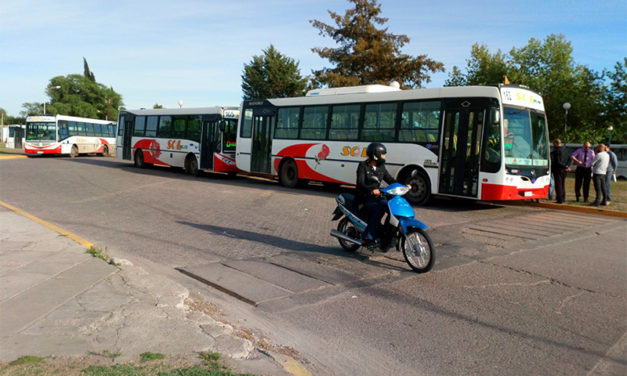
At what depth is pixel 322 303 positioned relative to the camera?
5246mm

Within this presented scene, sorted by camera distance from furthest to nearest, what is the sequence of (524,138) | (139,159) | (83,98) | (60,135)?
(83,98) → (60,135) → (139,159) → (524,138)

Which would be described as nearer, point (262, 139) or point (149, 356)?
point (149, 356)

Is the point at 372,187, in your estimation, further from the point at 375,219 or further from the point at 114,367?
the point at 114,367

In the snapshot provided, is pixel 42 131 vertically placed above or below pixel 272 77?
below

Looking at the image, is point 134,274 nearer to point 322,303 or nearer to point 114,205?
point 322,303

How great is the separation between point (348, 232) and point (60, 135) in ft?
113

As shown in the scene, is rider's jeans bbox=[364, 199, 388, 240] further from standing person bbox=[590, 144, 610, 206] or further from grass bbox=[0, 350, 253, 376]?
standing person bbox=[590, 144, 610, 206]

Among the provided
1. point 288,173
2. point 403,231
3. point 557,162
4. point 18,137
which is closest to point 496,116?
point 557,162

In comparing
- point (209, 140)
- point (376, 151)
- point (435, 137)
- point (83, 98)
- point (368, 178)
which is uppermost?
point (83, 98)

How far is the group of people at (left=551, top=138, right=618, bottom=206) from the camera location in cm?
1367

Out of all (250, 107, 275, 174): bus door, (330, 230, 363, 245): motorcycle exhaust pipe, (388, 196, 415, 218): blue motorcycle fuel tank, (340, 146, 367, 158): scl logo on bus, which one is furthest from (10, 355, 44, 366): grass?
(250, 107, 275, 174): bus door

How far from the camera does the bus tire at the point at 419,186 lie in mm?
13531

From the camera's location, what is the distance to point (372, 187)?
7145 mm

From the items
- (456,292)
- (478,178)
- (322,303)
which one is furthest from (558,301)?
(478,178)
